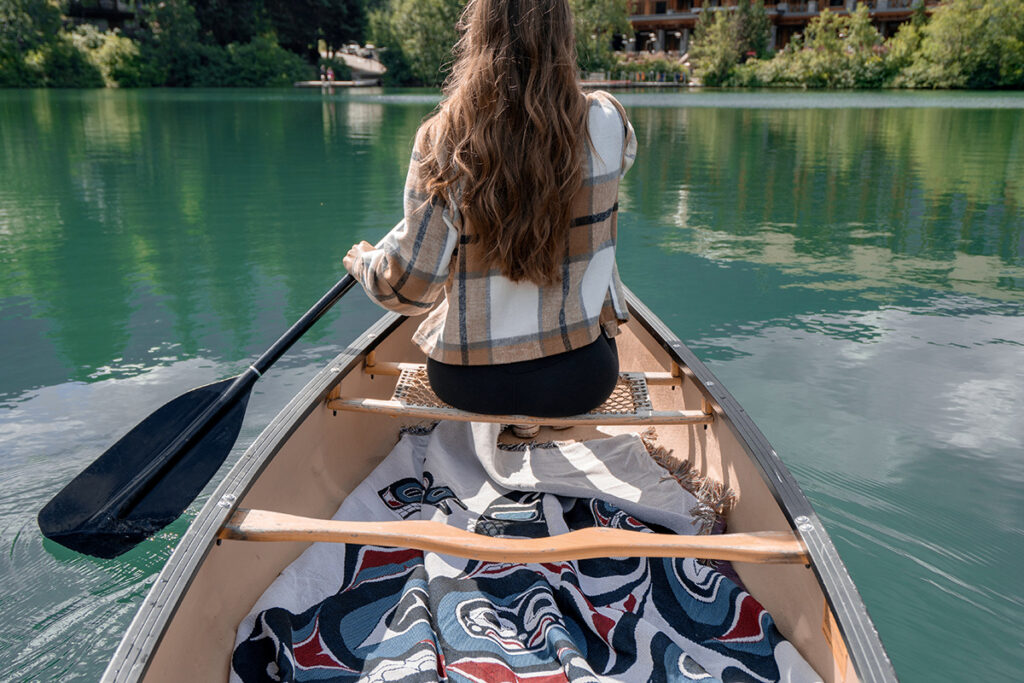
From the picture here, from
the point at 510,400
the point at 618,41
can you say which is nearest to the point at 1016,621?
the point at 510,400

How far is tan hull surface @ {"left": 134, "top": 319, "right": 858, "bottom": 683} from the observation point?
4.72ft

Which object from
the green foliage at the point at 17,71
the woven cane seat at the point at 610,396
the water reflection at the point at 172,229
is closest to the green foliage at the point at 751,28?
the water reflection at the point at 172,229

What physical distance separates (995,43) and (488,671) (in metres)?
35.4

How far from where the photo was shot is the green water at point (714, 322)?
2240 millimetres

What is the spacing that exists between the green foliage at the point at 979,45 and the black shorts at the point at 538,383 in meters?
33.9

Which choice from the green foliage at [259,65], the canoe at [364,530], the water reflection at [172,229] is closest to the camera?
the canoe at [364,530]

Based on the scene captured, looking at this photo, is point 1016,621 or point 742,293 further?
point 742,293

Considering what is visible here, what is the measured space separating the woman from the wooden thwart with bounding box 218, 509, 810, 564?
0.45 metres

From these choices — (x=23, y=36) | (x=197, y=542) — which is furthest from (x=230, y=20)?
(x=197, y=542)

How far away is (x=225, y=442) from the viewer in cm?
224

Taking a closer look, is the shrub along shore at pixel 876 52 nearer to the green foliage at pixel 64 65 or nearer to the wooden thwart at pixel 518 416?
the green foliage at pixel 64 65

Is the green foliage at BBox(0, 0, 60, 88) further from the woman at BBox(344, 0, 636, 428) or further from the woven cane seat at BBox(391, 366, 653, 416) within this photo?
the woman at BBox(344, 0, 636, 428)

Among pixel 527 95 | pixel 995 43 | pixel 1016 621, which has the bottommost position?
pixel 1016 621

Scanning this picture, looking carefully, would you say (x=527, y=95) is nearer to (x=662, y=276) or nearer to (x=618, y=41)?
(x=662, y=276)
